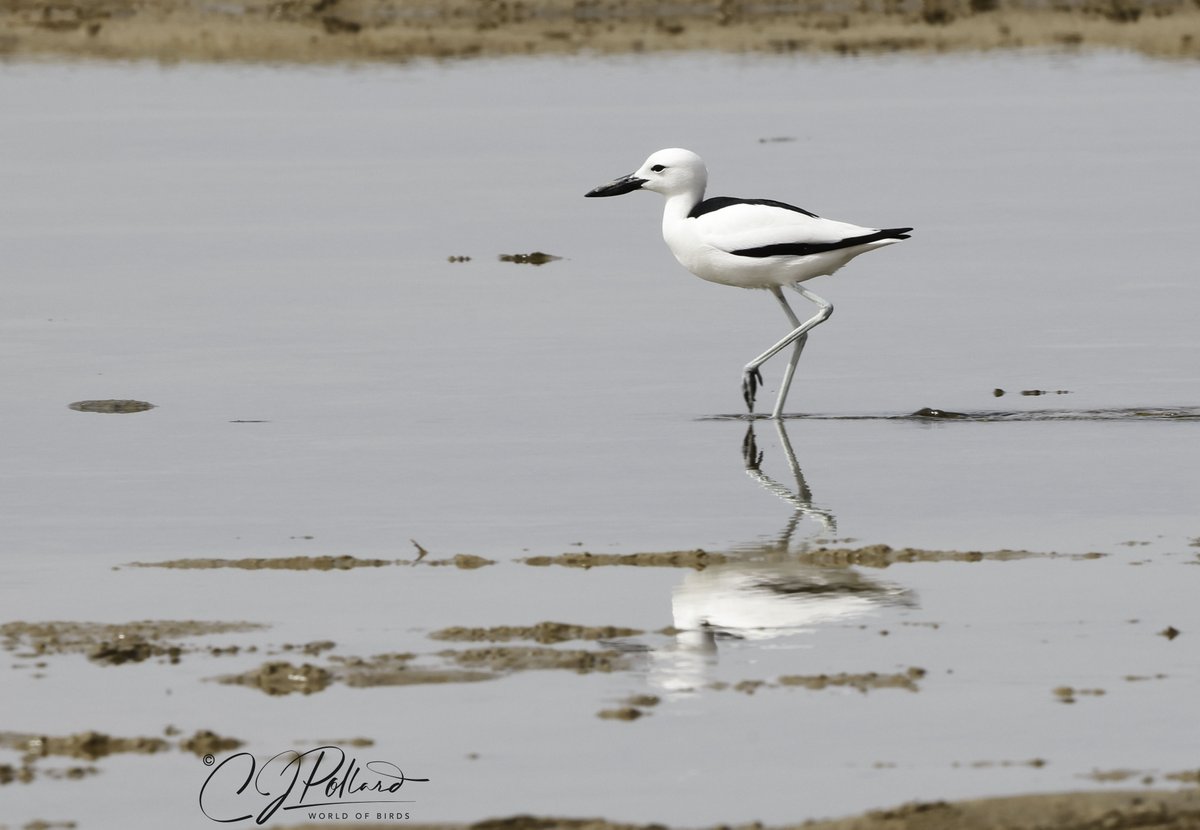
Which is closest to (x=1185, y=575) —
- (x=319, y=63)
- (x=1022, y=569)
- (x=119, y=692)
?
(x=1022, y=569)

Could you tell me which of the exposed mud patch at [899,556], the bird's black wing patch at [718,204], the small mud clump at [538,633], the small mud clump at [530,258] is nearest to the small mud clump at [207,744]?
the small mud clump at [538,633]

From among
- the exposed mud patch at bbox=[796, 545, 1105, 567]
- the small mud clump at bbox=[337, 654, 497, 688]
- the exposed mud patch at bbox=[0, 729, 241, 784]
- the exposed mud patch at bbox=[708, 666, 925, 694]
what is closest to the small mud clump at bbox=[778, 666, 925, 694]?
the exposed mud patch at bbox=[708, 666, 925, 694]

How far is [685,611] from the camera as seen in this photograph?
8023 millimetres

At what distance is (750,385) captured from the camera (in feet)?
39.7

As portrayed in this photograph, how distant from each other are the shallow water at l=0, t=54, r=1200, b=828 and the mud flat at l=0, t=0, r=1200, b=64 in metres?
11.7

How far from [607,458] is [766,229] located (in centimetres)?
189

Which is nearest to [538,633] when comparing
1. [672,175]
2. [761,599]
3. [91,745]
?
[761,599]

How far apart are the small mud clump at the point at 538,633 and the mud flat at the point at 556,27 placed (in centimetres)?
2758

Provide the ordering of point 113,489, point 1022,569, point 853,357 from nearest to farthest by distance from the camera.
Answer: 1. point 1022,569
2. point 113,489
3. point 853,357

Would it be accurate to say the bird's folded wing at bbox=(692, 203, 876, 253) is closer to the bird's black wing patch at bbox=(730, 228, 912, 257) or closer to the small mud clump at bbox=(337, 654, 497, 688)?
the bird's black wing patch at bbox=(730, 228, 912, 257)

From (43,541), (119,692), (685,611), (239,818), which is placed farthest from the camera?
(43,541)

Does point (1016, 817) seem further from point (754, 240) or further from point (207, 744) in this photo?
point (754, 240)

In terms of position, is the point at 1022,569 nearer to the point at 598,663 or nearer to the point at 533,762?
the point at 598,663

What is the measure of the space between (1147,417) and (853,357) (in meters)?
2.33
